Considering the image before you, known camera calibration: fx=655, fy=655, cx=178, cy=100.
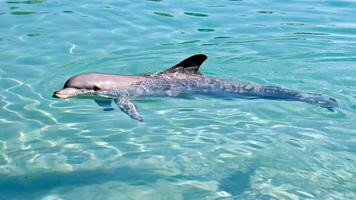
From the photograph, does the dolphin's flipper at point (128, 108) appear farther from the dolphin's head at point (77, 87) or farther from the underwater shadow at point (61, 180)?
the underwater shadow at point (61, 180)

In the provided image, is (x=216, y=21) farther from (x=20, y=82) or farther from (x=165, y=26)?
(x=20, y=82)

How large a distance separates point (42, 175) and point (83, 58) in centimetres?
435

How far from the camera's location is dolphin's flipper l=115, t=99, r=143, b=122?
7707 millimetres

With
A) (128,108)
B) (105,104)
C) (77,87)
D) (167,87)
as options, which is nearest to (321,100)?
(167,87)

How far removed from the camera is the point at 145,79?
8.91 meters

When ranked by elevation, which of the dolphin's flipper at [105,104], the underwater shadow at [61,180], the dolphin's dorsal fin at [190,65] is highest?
the dolphin's dorsal fin at [190,65]

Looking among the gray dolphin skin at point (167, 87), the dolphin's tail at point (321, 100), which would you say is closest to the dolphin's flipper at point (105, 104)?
the gray dolphin skin at point (167, 87)

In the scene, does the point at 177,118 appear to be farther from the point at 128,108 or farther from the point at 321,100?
the point at 321,100

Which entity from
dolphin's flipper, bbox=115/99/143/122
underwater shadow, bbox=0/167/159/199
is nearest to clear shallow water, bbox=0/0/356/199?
underwater shadow, bbox=0/167/159/199

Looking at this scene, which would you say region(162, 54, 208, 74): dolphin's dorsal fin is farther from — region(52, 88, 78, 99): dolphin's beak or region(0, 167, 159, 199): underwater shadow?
region(0, 167, 159, 199): underwater shadow

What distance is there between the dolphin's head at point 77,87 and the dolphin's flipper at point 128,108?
17.2 inches

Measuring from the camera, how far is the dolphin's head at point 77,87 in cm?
848

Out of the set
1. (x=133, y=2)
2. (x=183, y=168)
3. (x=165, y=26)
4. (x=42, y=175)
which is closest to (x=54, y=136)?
(x=42, y=175)

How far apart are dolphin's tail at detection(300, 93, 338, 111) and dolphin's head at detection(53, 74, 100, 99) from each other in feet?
8.99
